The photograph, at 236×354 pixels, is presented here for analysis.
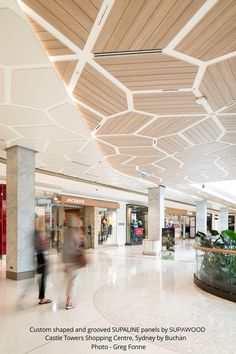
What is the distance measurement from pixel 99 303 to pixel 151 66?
4.64 metres

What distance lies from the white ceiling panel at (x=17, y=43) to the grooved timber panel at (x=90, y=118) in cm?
177

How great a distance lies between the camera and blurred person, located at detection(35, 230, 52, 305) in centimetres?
582

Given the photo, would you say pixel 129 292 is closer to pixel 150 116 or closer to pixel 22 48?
pixel 150 116

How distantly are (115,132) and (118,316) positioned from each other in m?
4.03

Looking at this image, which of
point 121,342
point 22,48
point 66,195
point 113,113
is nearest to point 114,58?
point 22,48

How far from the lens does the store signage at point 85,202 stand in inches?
654

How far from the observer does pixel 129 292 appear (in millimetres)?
6984

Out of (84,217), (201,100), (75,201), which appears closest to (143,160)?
(201,100)

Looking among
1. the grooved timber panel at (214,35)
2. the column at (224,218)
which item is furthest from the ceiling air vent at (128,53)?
the column at (224,218)

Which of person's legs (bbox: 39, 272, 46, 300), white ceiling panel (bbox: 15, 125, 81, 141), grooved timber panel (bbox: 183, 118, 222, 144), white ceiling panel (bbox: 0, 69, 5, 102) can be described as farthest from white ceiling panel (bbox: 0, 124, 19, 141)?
grooved timber panel (bbox: 183, 118, 222, 144)

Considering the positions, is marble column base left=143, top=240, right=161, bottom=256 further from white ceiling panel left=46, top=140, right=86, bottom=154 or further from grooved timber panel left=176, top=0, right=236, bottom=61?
grooved timber panel left=176, top=0, right=236, bottom=61

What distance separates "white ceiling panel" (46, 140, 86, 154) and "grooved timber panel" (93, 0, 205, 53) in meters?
4.52

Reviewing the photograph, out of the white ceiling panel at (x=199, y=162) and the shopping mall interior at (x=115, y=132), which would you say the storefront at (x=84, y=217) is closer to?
the shopping mall interior at (x=115, y=132)

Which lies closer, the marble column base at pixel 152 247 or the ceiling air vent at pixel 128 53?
the ceiling air vent at pixel 128 53
